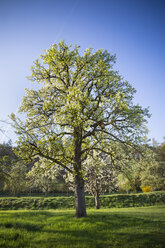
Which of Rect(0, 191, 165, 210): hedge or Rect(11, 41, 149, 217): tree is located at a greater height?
Rect(11, 41, 149, 217): tree

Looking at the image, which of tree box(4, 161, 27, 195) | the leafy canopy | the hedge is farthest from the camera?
the hedge

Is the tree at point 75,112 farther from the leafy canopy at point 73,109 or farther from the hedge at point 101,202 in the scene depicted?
the hedge at point 101,202

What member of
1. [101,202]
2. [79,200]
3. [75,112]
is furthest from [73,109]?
[101,202]

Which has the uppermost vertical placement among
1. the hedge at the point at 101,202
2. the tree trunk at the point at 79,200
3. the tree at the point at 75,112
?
the tree at the point at 75,112

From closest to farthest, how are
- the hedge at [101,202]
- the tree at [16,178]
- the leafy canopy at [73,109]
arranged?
the leafy canopy at [73,109], the tree at [16,178], the hedge at [101,202]

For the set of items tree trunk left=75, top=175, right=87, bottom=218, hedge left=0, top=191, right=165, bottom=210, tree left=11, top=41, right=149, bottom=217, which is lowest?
hedge left=0, top=191, right=165, bottom=210

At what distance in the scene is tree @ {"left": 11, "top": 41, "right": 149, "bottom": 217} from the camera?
10625mm

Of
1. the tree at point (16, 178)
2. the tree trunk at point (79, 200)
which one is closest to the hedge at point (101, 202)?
the tree at point (16, 178)

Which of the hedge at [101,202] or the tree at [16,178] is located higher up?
the tree at [16,178]

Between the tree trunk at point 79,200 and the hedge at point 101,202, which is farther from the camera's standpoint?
the hedge at point 101,202

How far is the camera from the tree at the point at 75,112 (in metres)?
10.6

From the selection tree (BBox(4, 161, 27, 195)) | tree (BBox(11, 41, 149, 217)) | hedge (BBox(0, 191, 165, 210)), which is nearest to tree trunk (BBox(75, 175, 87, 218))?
tree (BBox(11, 41, 149, 217))

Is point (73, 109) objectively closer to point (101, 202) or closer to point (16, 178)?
point (16, 178)

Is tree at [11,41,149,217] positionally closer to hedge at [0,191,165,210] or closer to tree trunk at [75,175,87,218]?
tree trunk at [75,175,87,218]
